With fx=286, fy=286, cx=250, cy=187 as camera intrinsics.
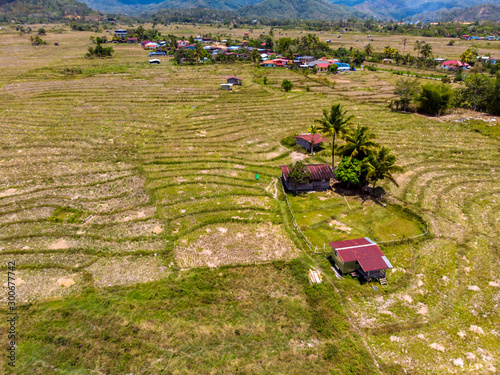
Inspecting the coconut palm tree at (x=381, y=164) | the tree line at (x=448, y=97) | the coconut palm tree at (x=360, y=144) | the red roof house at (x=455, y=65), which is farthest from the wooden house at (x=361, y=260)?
A: the red roof house at (x=455, y=65)

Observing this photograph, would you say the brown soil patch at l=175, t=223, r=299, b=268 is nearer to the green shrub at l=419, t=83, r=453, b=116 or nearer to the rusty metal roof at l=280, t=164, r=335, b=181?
the rusty metal roof at l=280, t=164, r=335, b=181

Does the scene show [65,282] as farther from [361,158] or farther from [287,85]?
[287,85]

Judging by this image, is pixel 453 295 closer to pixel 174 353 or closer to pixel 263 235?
pixel 263 235

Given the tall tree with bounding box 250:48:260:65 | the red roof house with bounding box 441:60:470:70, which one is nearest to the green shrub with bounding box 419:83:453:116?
the red roof house with bounding box 441:60:470:70

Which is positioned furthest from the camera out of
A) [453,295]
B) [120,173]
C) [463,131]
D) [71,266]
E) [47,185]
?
[463,131]

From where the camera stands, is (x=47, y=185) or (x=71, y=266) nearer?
(x=71, y=266)

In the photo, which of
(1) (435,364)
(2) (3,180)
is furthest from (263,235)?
(2) (3,180)

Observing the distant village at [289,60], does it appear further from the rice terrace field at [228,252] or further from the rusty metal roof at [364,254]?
the rusty metal roof at [364,254]

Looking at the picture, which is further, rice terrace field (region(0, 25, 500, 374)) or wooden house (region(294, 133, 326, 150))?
wooden house (region(294, 133, 326, 150))
